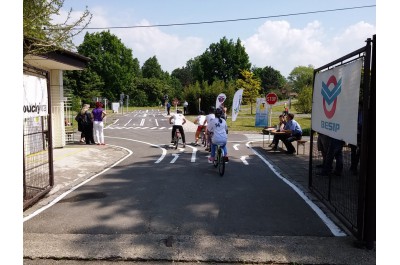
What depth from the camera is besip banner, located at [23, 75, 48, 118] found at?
582 centimetres

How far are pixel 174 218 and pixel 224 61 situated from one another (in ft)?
241

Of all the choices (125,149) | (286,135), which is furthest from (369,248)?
(125,149)

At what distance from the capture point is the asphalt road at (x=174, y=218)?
4.32 metres

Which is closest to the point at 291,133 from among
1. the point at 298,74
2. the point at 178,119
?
the point at 178,119

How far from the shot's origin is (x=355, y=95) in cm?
463

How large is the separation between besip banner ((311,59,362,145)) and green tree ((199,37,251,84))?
70416 mm

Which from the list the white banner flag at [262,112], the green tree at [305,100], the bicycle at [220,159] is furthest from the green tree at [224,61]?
the bicycle at [220,159]

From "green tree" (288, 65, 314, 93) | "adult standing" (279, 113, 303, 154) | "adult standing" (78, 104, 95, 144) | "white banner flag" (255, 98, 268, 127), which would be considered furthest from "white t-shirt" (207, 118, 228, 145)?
"green tree" (288, 65, 314, 93)

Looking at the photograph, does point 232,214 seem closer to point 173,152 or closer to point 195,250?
point 195,250

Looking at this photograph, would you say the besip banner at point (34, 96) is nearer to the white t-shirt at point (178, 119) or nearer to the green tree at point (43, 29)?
the green tree at point (43, 29)

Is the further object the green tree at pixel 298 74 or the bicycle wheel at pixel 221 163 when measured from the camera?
the green tree at pixel 298 74

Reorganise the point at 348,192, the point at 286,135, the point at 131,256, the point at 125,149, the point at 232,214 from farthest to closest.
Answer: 1. the point at 125,149
2. the point at 286,135
3. the point at 348,192
4. the point at 232,214
5. the point at 131,256

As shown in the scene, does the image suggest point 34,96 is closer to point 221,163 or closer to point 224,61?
point 221,163

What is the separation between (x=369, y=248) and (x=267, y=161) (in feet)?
24.0
